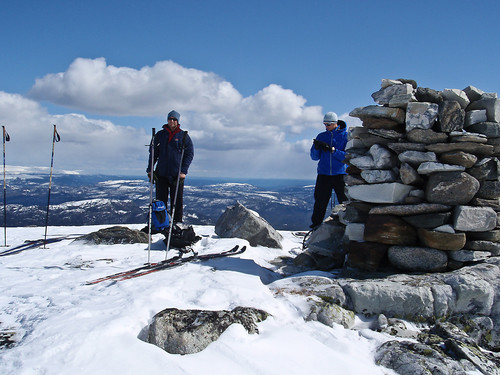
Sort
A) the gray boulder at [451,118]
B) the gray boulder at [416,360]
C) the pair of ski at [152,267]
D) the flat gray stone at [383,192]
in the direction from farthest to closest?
the flat gray stone at [383,192] → the gray boulder at [451,118] → the pair of ski at [152,267] → the gray boulder at [416,360]

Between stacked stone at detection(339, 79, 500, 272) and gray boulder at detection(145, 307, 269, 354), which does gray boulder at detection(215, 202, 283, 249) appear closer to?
stacked stone at detection(339, 79, 500, 272)

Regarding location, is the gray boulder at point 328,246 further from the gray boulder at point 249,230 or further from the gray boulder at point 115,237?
the gray boulder at point 115,237

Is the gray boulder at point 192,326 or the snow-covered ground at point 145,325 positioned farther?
the gray boulder at point 192,326

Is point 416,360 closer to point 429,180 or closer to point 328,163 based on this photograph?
point 429,180

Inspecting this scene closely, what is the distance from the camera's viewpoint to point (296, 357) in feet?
12.2

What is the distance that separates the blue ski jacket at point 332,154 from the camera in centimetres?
923

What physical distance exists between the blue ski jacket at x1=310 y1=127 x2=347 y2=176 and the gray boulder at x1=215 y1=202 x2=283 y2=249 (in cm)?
262

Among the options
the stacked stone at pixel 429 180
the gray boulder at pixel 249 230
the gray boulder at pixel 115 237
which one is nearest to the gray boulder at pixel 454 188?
the stacked stone at pixel 429 180

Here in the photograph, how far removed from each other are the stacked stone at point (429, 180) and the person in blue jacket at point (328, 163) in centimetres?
202

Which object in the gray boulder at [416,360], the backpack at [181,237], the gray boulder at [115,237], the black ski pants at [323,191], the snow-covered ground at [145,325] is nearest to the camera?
the snow-covered ground at [145,325]

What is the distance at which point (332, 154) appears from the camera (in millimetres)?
9203

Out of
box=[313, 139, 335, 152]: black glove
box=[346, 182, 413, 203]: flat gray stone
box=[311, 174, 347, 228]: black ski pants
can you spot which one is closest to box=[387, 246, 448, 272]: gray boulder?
box=[346, 182, 413, 203]: flat gray stone

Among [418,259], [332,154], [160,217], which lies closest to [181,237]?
[160,217]

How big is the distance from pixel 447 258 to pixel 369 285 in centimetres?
202
